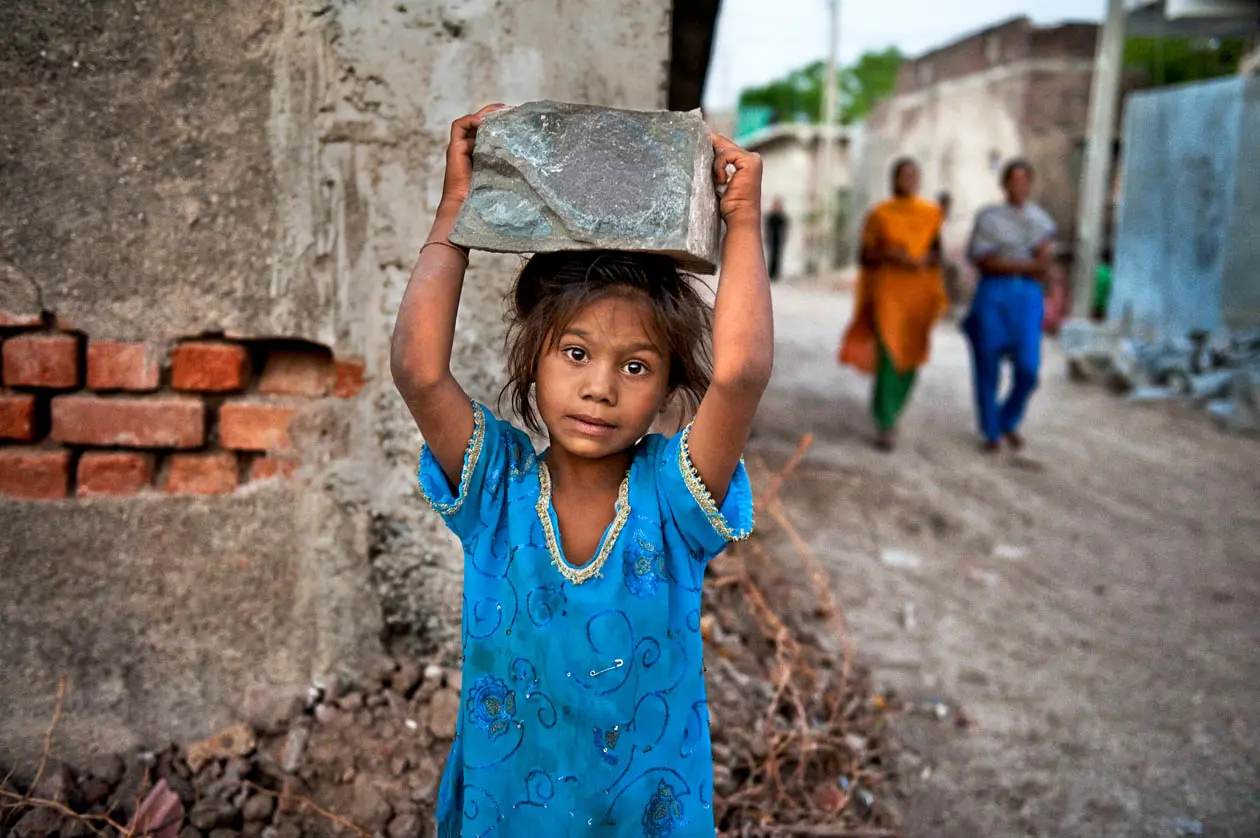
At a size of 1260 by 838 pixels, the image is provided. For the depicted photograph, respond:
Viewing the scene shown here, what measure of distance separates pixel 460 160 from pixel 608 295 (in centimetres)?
31

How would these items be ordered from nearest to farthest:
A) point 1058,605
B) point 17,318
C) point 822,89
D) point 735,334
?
point 735,334, point 17,318, point 1058,605, point 822,89

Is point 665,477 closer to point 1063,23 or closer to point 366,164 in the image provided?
point 366,164

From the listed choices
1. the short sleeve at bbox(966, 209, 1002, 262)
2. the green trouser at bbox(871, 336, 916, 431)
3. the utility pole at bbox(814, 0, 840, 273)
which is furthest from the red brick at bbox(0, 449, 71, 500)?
the utility pole at bbox(814, 0, 840, 273)

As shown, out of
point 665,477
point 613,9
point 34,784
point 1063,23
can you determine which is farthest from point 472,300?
point 1063,23

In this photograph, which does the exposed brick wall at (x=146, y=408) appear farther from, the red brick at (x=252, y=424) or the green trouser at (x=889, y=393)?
the green trouser at (x=889, y=393)

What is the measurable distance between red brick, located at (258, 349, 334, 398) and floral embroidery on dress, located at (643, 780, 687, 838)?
3.84 ft

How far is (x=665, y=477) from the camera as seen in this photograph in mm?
1344

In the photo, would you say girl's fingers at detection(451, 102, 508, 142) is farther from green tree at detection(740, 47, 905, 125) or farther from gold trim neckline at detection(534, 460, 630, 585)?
green tree at detection(740, 47, 905, 125)

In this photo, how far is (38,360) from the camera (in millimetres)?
1979

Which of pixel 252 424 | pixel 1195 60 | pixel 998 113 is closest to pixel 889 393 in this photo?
pixel 252 424

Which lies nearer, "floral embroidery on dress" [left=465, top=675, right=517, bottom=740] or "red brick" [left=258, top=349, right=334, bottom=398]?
"floral embroidery on dress" [left=465, top=675, right=517, bottom=740]

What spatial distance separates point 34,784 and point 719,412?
5.28ft

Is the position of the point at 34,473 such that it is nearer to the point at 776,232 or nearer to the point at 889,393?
the point at 889,393

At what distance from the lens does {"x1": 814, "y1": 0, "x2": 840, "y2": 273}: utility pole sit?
70.9 feet
